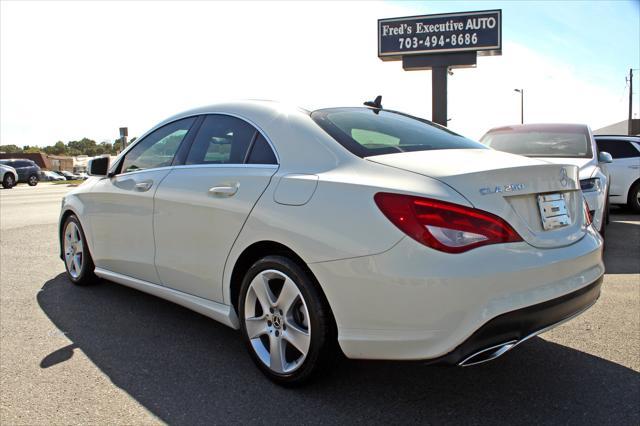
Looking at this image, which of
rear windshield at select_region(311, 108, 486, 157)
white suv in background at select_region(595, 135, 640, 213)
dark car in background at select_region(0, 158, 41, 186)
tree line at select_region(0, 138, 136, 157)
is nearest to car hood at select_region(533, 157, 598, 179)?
rear windshield at select_region(311, 108, 486, 157)

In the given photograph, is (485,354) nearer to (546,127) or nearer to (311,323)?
(311,323)

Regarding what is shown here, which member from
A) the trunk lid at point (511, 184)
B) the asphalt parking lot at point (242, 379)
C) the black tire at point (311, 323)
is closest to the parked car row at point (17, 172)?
the asphalt parking lot at point (242, 379)

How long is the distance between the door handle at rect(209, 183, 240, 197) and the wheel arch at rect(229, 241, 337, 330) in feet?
1.16

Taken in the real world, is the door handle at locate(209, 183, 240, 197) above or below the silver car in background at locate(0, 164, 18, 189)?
above

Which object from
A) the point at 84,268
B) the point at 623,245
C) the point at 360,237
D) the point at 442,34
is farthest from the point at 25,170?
the point at 360,237

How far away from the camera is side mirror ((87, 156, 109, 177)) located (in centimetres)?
467

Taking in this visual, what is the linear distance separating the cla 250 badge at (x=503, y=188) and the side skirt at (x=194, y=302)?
161cm

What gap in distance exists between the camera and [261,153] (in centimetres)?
320

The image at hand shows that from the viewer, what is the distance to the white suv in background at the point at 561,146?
245 inches

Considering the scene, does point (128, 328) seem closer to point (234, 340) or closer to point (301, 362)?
point (234, 340)

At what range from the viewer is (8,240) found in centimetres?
786

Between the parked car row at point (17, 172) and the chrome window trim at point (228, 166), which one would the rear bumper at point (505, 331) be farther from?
the parked car row at point (17, 172)

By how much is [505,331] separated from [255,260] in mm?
1389

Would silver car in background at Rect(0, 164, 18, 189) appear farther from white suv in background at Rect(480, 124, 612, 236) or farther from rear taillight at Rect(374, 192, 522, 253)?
rear taillight at Rect(374, 192, 522, 253)
